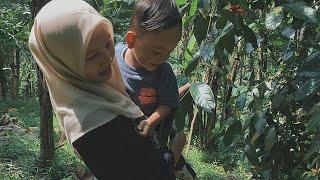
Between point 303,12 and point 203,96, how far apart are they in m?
0.30

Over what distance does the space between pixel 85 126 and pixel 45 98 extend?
7.66ft

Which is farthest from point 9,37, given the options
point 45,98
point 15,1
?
point 15,1

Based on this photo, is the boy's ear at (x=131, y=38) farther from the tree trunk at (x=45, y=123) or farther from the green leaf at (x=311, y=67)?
the tree trunk at (x=45, y=123)

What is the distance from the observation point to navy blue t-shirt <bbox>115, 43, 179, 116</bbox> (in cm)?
122

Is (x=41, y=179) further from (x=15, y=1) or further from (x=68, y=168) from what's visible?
(x=15, y=1)

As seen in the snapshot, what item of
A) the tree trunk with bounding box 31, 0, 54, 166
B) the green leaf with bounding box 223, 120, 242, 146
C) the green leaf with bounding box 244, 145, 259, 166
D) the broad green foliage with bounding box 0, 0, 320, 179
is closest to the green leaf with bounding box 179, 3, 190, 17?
the broad green foliage with bounding box 0, 0, 320, 179

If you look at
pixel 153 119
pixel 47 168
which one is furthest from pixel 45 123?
pixel 153 119

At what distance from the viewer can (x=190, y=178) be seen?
1.45 meters

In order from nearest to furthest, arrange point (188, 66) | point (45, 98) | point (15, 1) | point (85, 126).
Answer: point (85, 126), point (188, 66), point (45, 98), point (15, 1)

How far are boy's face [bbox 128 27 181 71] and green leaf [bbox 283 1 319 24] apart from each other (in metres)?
0.27

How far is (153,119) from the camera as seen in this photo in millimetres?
1141

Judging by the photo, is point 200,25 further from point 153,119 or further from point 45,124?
point 45,124

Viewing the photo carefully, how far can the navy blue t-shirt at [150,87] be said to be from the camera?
122cm

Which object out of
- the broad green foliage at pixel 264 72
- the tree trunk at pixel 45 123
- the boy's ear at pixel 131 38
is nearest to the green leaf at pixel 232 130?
the broad green foliage at pixel 264 72
